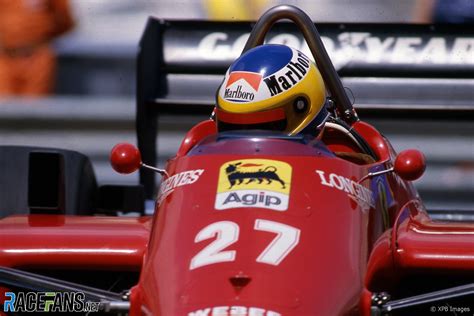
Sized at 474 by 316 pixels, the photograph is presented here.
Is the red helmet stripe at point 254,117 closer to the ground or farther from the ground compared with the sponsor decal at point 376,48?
closer to the ground

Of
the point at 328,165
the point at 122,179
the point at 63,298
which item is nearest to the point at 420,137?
the point at 122,179

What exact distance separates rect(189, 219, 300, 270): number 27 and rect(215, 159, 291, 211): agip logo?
3.3 inches

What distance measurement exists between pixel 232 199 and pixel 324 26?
110 inches

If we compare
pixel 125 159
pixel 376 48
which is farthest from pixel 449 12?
pixel 125 159

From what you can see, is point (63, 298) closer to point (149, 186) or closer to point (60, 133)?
point (149, 186)

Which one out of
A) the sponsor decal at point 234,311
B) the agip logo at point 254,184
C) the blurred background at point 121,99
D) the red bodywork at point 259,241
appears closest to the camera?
the sponsor decal at point 234,311

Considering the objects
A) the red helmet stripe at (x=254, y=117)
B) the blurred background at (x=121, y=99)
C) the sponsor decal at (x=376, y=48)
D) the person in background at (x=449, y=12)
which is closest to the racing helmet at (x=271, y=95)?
the red helmet stripe at (x=254, y=117)

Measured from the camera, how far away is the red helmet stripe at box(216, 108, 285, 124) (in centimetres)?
402

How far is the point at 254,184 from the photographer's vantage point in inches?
140

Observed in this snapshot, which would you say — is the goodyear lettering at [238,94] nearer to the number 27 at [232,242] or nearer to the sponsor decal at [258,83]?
the sponsor decal at [258,83]

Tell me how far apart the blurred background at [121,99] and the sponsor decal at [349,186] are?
8.02 ft

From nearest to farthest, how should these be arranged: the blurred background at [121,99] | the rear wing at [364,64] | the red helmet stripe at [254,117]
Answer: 1. the red helmet stripe at [254,117]
2. the rear wing at [364,64]
3. the blurred background at [121,99]

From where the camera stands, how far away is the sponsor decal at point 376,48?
238 inches

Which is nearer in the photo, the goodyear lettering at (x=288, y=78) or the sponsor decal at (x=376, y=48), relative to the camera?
the goodyear lettering at (x=288, y=78)
